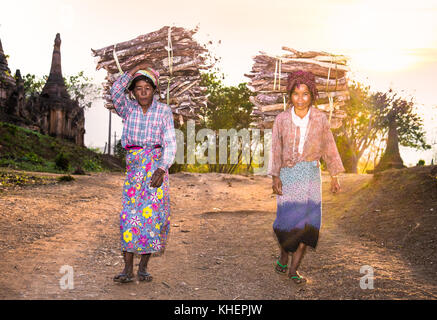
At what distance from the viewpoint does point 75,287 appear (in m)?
3.41

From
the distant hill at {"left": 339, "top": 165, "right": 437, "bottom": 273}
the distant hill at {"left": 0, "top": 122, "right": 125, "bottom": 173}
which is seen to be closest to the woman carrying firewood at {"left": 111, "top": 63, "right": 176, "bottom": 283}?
the distant hill at {"left": 339, "top": 165, "right": 437, "bottom": 273}

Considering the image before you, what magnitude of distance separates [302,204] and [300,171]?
12.9 inches

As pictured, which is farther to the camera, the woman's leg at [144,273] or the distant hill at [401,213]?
the distant hill at [401,213]

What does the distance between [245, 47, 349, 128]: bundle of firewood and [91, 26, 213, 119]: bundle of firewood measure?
3.06 ft

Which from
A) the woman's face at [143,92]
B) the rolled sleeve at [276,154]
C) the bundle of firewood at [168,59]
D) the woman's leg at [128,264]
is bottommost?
the woman's leg at [128,264]

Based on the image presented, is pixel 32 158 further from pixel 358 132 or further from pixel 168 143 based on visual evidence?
pixel 358 132

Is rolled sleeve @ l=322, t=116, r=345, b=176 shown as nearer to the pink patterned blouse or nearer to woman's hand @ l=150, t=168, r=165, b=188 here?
the pink patterned blouse

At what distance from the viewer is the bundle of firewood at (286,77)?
223 inches

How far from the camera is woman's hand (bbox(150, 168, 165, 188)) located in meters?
3.56

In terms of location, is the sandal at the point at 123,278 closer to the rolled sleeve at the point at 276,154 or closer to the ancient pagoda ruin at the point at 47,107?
the rolled sleeve at the point at 276,154

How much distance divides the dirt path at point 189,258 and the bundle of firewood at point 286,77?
1845mm

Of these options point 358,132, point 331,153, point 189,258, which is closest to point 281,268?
point 189,258

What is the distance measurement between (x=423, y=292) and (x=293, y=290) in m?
1.14

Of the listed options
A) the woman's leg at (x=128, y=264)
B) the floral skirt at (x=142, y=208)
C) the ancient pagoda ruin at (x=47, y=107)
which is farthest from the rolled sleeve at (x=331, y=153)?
the ancient pagoda ruin at (x=47, y=107)
